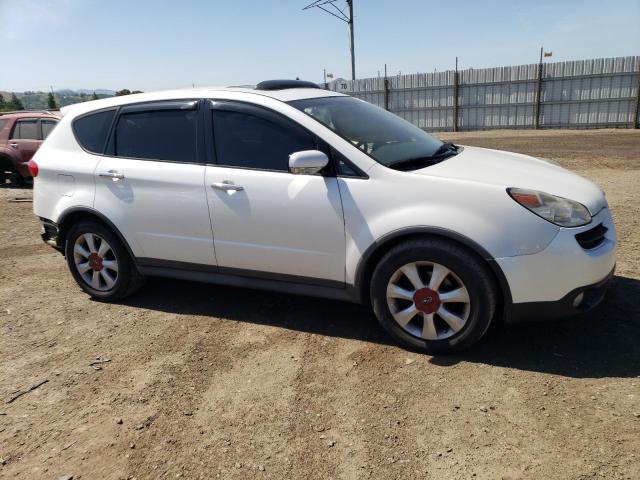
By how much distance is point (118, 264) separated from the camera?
4.53 meters

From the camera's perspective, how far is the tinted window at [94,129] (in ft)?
14.6

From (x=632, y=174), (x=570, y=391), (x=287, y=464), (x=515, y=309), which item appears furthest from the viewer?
(x=632, y=174)

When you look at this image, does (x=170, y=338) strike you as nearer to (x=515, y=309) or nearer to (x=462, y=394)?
(x=462, y=394)

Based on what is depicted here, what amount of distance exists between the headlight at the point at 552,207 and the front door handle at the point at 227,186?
6.01 ft

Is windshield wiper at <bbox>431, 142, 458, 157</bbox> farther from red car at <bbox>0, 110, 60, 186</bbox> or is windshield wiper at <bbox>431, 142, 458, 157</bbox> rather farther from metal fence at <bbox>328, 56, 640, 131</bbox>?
metal fence at <bbox>328, 56, 640, 131</bbox>

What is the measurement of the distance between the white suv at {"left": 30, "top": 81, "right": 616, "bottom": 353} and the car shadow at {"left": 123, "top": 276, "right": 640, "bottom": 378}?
10.0 inches

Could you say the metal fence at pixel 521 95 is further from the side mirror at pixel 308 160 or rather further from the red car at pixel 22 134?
the side mirror at pixel 308 160

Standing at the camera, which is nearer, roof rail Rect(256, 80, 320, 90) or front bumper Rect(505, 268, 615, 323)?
front bumper Rect(505, 268, 615, 323)

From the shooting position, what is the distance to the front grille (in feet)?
10.1

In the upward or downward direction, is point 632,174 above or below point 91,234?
below

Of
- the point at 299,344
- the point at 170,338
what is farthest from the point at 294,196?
the point at 170,338

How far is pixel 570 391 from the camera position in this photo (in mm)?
2955

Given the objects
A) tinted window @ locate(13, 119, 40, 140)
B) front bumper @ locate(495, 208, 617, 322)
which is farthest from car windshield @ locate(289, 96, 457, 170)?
tinted window @ locate(13, 119, 40, 140)

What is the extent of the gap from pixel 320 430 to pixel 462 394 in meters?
0.85
